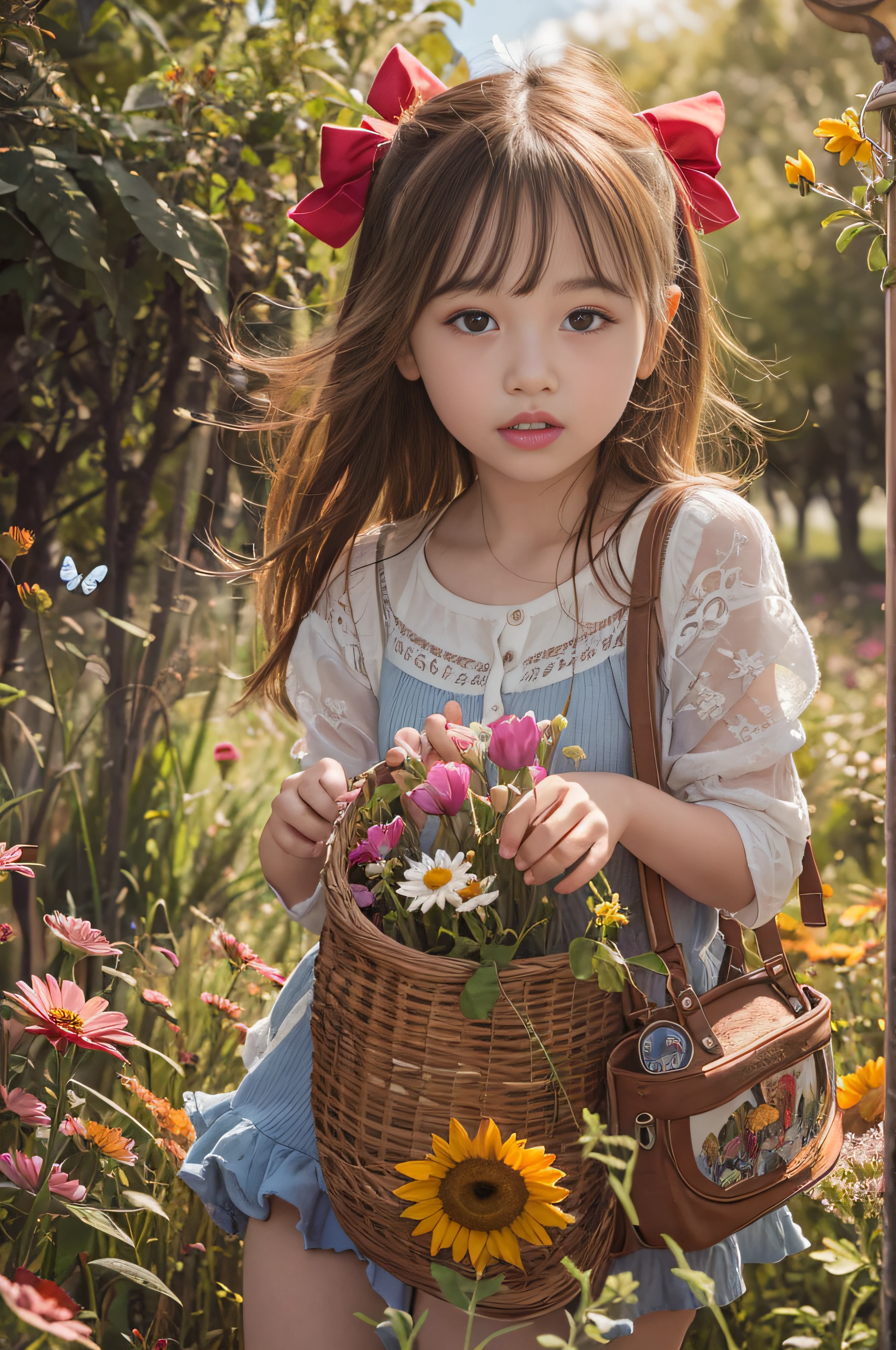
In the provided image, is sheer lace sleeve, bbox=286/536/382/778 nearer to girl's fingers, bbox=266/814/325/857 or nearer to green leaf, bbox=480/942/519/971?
girl's fingers, bbox=266/814/325/857

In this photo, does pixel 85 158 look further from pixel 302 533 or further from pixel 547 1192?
pixel 547 1192

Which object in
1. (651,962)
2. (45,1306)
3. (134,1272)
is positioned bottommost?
(134,1272)

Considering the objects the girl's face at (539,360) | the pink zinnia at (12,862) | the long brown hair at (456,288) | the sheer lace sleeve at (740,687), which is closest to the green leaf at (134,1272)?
the pink zinnia at (12,862)

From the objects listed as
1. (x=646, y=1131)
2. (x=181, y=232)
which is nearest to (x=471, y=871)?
(x=646, y=1131)

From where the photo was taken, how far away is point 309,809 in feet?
4.75

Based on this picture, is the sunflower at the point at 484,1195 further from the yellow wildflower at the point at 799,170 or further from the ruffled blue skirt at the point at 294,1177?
the yellow wildflower at the point at 799,170

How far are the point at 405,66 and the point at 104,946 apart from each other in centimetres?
130

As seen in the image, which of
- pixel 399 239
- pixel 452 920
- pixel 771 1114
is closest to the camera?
pixel 452 920

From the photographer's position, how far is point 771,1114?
1287mm

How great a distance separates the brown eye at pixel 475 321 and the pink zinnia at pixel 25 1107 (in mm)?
1040

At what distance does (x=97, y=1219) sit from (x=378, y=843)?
0.50 meters

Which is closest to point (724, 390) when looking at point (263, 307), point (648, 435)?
point (648, 435)

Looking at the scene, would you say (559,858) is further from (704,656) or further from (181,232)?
(181,232)

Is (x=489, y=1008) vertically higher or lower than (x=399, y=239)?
lower
